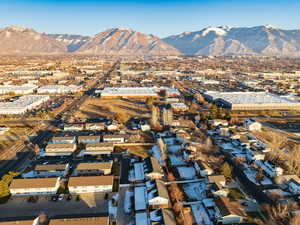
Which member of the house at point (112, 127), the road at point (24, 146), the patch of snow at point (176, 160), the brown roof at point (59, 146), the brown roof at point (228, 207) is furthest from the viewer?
the house at point (112, 127)

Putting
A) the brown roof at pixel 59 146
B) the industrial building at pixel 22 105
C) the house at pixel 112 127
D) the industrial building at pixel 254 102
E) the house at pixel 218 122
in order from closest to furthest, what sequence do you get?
the brown roof at pixel 59 146 < the house at pixel 112 127 < the house at pixel 218 122 < the industrial building at pixel 22 105 < the industrial building at pixel 254 102

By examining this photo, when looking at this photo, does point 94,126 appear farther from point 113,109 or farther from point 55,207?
point 55,207

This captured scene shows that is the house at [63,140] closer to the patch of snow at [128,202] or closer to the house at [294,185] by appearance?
the patch of snow at [128,202]

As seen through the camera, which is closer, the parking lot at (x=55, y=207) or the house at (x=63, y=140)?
the parking lot at (x=55, y=207)

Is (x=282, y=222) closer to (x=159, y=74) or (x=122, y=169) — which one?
(x=122, y=169)

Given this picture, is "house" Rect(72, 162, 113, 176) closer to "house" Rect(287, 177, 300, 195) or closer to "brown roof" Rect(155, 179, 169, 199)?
"brown roof" Rect(155, 179, 169, 199)

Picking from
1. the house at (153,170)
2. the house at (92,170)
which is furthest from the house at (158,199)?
the house at (92,170)
